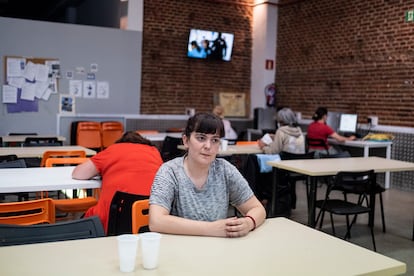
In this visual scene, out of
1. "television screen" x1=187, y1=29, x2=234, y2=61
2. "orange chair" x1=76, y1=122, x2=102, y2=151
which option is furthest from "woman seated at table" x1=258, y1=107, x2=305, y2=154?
"television screen" x1=187, y1=29, x2=234, y2=61

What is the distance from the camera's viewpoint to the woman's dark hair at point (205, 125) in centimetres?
223

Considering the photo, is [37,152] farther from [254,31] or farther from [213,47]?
[254,31]

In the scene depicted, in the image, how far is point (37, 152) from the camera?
4.80 meters

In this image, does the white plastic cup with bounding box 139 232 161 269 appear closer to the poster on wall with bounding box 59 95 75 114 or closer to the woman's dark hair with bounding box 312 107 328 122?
the woman's dark hair with bounding box 312 107 328 122

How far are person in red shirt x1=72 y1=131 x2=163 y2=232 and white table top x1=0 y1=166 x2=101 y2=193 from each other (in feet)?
0.24

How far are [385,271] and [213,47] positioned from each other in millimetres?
8388

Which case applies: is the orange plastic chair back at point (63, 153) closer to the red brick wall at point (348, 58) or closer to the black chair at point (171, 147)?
the black chair at point (171, 147)

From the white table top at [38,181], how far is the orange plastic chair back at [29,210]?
0.91 feet

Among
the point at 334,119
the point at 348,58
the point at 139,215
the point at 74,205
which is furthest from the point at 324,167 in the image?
the point at 348,58

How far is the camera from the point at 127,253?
5.06 ft

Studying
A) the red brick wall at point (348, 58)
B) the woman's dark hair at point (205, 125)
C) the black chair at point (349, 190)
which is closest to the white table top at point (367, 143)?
the red brick wall at point (348, 58)

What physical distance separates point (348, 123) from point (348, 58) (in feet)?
4.11

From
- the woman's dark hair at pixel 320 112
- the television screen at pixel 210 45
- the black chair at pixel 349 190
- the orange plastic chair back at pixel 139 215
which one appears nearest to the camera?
the orange plastic chair back at pixel 139 215

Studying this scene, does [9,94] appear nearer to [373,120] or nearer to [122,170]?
[122,170]
